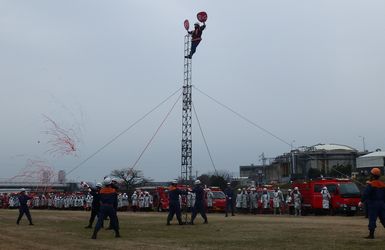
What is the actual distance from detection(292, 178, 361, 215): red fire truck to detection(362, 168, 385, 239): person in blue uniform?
16751 millimetres

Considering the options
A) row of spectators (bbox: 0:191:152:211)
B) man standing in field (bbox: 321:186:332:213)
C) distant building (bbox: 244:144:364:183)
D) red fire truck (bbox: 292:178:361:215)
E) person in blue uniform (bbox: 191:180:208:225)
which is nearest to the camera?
person in blue uniform (bbox: 191:180:208:225)

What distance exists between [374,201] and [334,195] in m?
17.8

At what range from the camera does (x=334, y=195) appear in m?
33.1

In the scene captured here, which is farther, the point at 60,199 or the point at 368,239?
the point at 60,199

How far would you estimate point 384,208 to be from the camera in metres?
15.6

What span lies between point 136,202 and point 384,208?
34638 millimetres

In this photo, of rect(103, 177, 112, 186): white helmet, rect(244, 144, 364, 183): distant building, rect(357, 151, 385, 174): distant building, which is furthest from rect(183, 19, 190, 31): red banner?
rect(357, 151, 385, 174): distant building

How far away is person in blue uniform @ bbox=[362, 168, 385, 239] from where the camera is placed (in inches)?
610

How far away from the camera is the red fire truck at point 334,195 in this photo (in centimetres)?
3219

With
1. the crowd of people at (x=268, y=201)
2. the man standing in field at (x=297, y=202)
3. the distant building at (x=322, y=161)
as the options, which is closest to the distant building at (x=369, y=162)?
the distant building at (x=322, y=161)

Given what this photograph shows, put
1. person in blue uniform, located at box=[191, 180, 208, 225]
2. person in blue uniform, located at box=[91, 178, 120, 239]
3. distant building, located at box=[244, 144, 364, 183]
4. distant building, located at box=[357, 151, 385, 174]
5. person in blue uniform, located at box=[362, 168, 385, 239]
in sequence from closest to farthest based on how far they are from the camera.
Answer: person in blue uniform, located at box=[362, 168, 385, 239] < person in blue uniform, located at box=[91, 178, 120, 239] < person in blue uniform, located at box=[191, 180, 208, 225] < distant building, located at box=[357, 151, 385, 174] < distant building, located at box=[244, 144, 364, 183]

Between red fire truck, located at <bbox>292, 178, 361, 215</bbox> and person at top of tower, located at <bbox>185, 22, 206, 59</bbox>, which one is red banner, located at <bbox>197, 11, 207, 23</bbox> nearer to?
person at top of tower, located at <bbox>185, 22, 206, 59</bbox>

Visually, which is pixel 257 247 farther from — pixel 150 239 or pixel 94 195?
pixel 94 195

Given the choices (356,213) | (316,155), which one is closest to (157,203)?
(356,213)
